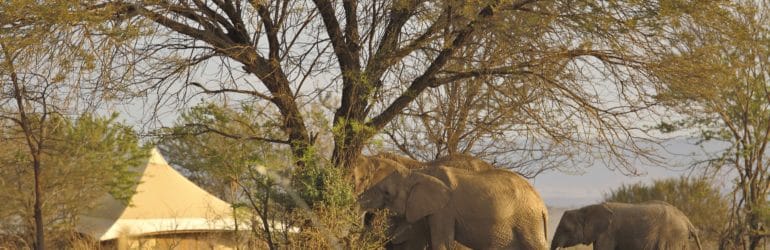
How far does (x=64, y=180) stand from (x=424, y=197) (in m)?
15.6

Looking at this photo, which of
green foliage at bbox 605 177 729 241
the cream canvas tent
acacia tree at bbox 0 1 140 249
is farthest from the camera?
green foliage at bbox 605 177 729 241

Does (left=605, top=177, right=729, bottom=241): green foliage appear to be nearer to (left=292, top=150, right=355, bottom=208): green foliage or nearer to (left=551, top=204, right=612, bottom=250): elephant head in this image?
(left=551, top=204, right=612, bottom=250): elephant head

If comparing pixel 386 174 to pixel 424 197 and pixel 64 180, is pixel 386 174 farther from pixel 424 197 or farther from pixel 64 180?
pixel 64 180

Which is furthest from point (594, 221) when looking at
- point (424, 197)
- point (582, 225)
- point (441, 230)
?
point (424, 197)

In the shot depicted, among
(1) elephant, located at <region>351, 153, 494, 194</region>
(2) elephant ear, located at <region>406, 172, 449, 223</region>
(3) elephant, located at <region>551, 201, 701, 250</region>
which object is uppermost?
(1) elephant, located at <region>351, 153, 494, 194</region>

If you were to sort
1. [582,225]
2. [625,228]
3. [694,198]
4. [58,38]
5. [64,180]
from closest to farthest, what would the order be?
[58,38] < [582,225] < [625,228] < [64,180] < [694,198]

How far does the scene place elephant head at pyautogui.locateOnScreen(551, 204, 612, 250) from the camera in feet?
73.0

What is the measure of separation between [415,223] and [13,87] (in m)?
6.71

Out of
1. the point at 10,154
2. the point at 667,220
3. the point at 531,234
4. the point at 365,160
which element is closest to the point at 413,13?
the point at 365,160

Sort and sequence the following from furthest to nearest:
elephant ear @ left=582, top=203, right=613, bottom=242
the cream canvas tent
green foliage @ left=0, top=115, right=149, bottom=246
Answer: the cream canvas tent → green foliage @ left=0, top=115, right=149, bottom=246 → elephant ear @ left=582, top=203, right=613, bottom=242

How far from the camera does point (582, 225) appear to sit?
22.4 metres

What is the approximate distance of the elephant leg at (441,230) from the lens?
53.2 feet

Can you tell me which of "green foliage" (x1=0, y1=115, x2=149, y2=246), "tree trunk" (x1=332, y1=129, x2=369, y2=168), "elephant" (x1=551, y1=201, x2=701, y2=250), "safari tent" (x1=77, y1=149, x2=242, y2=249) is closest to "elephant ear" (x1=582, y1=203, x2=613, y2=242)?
"elephant" (x1=551, y1=201, x2=701, y2=250)

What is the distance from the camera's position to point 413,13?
595 inches
